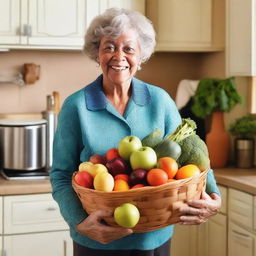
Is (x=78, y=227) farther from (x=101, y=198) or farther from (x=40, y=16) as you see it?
(x=40, y=16)

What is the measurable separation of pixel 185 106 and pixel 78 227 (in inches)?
75.4

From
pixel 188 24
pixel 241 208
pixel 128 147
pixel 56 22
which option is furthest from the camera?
pixel 188 24

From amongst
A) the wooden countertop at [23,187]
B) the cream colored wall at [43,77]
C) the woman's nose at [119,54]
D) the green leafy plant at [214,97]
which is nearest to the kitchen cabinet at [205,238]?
the green leafy plant at [214,97]

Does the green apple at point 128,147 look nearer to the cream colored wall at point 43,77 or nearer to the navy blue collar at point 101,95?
the navy blue collar at point 101,95

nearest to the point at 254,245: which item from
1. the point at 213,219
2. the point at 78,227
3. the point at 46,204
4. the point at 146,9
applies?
the point at 213,219

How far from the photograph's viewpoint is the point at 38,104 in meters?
3.36

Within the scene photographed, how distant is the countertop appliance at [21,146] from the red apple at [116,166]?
4.87 ft

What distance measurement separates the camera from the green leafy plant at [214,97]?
3.13 metres

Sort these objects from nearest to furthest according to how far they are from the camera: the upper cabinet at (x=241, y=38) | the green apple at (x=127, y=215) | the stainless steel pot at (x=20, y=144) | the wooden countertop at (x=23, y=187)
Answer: the green apple at (x=127, y=215) < the wooden countertop at (x=23, y=187) < the upper cabinet at (x=241, y=38) < the stainless steel pot at (x=20, y=144)

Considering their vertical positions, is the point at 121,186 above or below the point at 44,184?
above

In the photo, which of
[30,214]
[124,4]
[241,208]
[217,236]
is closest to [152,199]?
[241,208]

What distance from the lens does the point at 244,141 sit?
10.4 ft

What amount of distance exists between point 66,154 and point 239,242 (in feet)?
4.38

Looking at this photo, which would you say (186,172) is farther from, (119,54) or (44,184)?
(44,184)
